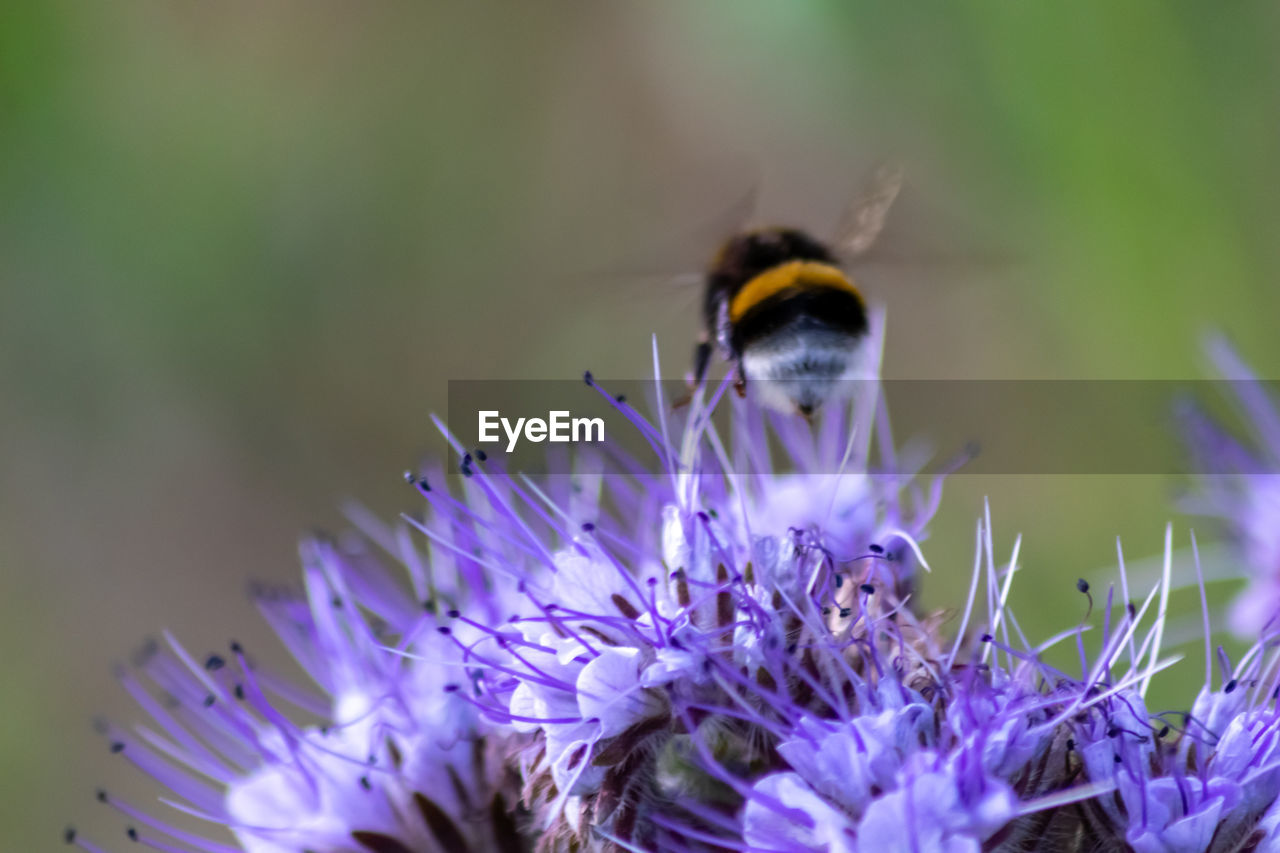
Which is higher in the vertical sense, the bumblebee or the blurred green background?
the blurred green background

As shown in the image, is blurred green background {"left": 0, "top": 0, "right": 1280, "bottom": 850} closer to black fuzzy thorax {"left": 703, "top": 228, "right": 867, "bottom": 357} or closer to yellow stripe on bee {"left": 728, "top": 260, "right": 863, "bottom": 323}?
Answer: black fuzzy thorax {"left": 703, "top": 228, "right": 867, "bottom": 357}

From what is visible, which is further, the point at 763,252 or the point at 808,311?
the point at 763,252

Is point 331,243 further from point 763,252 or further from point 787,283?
point 787,283

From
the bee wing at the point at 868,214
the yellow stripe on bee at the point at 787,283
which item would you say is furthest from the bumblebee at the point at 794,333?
the bee wing at the point at 868,214

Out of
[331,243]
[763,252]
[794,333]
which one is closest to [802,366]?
[794,333]

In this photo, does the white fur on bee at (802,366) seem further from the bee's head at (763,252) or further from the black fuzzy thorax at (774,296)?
the bee's head at (763,252)

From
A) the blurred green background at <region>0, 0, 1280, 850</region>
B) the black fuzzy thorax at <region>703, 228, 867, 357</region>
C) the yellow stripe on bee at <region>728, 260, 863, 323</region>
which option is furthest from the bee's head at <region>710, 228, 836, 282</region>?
the blurred green background at <region>0, 0, 1280, 850</region>
